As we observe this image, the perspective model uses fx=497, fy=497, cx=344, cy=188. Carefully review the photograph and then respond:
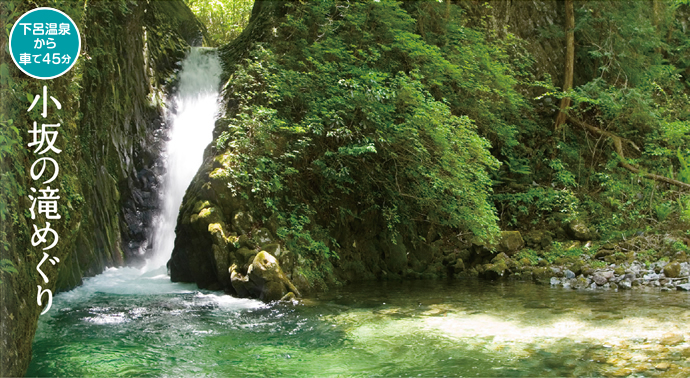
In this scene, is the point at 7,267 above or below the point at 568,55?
below

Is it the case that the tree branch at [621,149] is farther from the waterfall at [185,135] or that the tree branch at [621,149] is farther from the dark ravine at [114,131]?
the dark ravine at [114,131]

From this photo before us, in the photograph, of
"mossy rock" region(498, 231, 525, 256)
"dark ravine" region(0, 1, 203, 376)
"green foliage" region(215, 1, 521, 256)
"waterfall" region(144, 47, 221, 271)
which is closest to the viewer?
"dark ravine" region(0, 1, 203, 376)

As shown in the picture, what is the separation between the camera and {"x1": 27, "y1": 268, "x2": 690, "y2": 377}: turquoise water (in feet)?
14.6

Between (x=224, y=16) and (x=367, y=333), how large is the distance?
77.9 ft

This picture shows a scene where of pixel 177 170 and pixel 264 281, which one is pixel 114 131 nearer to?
pixel 177 170

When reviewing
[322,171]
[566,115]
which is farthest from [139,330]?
[566,115]

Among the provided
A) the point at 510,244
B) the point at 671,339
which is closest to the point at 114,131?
the point at 510,244

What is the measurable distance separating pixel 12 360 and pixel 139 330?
236cm

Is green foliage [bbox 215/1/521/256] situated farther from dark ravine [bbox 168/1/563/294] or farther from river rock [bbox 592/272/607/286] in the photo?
river rock [bbox 592/272/607/286]

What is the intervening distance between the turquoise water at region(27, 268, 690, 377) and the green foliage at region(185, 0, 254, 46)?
64.8 feet

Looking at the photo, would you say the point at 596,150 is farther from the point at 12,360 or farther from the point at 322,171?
the point at 12,360

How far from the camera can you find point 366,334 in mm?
5648

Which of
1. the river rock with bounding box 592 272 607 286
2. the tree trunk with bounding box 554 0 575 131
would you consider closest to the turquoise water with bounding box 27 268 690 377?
the river rock with bounding box 592 272 607 286

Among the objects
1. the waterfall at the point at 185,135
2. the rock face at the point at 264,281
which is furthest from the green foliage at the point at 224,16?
the rock face at the point at 264,281
